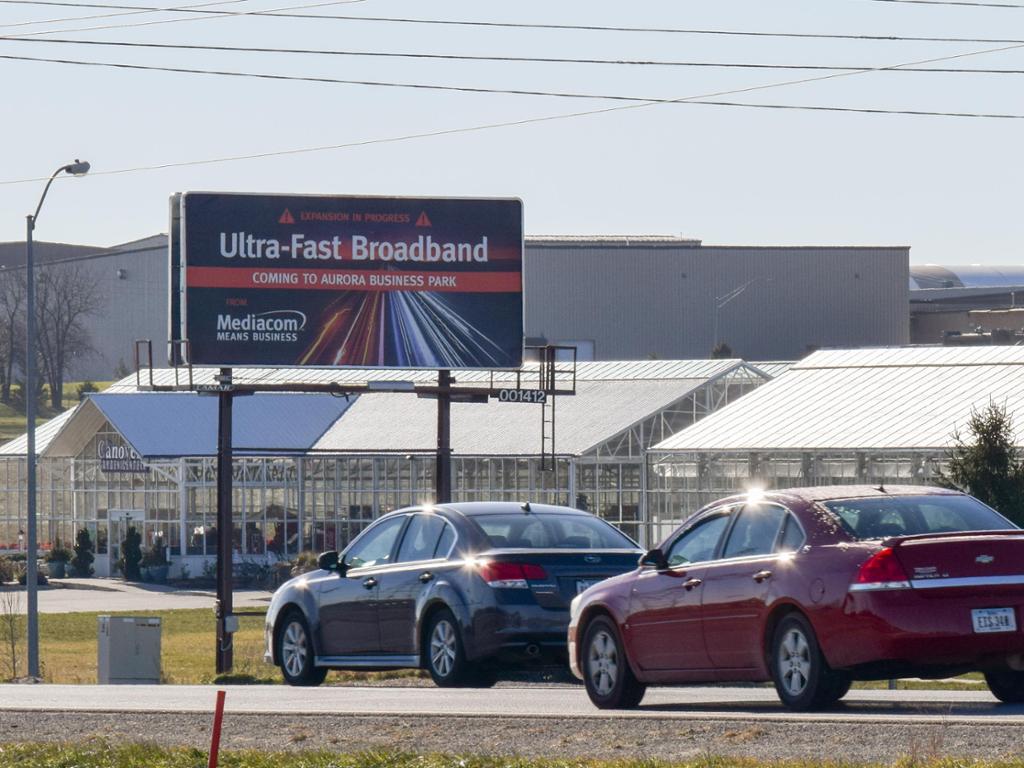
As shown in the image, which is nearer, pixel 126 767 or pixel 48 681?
pixel 126 767

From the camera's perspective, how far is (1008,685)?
12.7 m

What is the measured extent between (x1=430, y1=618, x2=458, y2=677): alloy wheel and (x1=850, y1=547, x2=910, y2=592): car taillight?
16.2 feet

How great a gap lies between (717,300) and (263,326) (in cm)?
6001

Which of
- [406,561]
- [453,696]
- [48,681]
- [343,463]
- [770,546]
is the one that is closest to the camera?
[770,546]

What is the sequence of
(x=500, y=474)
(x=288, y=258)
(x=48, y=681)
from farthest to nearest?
1. (x=500, y=474)
2. (x=288, y=258)
3. (x=48, y=681)

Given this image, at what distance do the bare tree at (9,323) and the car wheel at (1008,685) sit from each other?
108871 mm

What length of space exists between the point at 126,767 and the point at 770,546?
4230mm

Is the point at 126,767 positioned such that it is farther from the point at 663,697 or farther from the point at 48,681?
the point at 48,681

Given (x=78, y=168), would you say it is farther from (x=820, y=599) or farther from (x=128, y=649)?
(x=820, y=599)

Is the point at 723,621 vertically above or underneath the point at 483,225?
underneath

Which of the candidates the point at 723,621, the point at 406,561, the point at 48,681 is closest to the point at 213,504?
the point at 48,681

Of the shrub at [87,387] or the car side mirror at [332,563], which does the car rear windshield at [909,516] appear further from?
the shrub at [87,387]

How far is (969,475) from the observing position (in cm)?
2692

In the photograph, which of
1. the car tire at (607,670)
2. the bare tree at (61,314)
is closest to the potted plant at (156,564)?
the car tire at (607,670)
